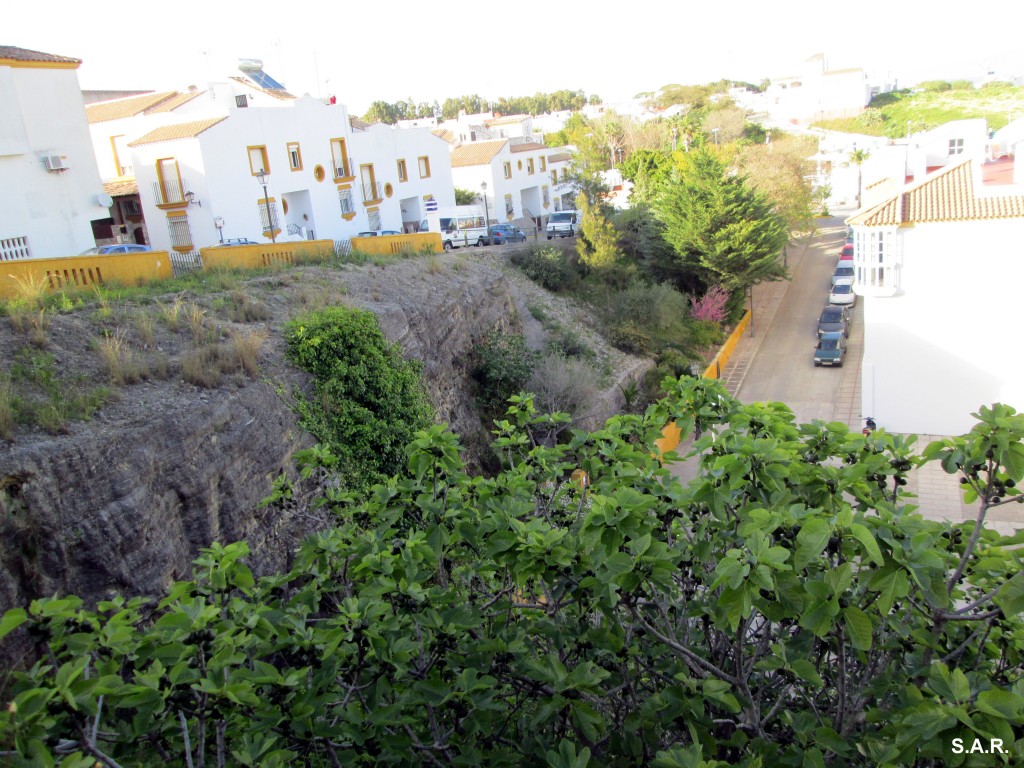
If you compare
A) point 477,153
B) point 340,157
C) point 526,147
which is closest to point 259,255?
point 340,157

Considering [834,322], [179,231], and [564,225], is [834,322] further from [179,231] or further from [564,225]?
[179,231]

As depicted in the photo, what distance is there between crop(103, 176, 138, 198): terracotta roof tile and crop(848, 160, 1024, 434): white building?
82.1ft

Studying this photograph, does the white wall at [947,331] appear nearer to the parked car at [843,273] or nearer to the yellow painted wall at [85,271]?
the parked car at [843,273]

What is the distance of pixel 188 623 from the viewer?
352 cm

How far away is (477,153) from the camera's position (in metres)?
43.7

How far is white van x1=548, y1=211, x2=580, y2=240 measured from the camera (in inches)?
1335

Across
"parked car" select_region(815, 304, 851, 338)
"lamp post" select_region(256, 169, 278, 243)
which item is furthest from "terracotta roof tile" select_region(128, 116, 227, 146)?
"parked car" select_region(815, 304, 851, 338)

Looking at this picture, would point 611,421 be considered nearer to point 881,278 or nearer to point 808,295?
point 881,278

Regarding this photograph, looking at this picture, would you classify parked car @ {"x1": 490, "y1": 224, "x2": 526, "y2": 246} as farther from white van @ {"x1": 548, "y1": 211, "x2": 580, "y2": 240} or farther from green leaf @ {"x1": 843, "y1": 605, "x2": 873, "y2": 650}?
green leaf @ {"x1": 843, "y1": 605, "x2": 873, "y2": 650}

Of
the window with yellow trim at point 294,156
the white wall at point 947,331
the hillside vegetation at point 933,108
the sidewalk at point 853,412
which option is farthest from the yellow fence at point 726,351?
A: the hillside vegetation at point 933,108

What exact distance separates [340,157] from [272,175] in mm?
4624

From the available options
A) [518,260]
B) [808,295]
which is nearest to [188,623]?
[518,260]

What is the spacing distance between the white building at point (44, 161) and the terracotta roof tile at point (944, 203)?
21.5m

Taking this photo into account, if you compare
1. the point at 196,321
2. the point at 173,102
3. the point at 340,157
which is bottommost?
the point at 196,321
